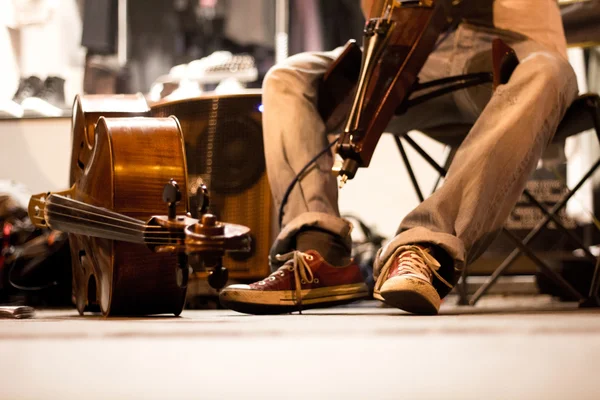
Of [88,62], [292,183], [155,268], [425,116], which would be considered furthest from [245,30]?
[155,268]

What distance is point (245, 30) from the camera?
11.0 ft

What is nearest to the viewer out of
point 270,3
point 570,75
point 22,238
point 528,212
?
point 570,75

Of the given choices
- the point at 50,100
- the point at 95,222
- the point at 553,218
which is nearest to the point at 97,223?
the point at 95,222

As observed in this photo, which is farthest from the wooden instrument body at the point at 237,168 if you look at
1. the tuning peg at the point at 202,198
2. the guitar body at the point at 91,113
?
the tuning peg at the point at 202,198

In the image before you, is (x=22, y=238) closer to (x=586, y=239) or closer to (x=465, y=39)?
(x=465, y=39)

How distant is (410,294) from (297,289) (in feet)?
0.78

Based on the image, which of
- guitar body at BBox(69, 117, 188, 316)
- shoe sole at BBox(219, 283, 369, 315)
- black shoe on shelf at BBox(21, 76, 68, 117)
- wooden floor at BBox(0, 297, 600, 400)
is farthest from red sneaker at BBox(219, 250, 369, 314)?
black shoe on shelf at BBox(21, 76, 68, 117)

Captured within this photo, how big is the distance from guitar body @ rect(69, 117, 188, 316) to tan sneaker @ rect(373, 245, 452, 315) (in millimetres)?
321

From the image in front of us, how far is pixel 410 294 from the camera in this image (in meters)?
1.12

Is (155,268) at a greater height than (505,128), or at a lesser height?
lesser

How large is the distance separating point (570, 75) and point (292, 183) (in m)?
0.51

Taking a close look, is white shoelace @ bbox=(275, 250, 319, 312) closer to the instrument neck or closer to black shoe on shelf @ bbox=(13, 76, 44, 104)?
the instrument neck

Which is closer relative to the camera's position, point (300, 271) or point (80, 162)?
point (300, 271)

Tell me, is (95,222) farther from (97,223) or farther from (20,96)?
(20,96)
